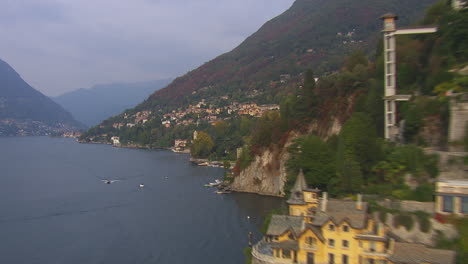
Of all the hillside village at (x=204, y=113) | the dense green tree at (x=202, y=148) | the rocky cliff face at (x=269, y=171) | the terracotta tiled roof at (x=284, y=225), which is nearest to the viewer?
the terracotta tiled roof at (x=284, y=225)

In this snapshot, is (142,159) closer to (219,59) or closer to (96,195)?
(96,195)

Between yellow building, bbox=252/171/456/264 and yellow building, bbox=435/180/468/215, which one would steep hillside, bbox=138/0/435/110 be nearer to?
yellow building, bbox=252/171/456/264

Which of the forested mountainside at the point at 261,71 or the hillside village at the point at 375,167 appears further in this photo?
the forested mountainside at the point at 261,71

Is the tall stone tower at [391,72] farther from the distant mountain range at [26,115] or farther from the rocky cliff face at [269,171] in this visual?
the distant mountain range at [26,115]

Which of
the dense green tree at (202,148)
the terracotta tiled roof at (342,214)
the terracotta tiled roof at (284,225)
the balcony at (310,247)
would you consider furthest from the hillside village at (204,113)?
the balcony at (310,247)

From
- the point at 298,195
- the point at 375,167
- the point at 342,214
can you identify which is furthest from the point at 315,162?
the point at 342,214

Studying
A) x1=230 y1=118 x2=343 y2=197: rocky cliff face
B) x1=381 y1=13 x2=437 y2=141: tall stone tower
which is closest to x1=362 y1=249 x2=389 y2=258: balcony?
x1=381 y1=13 x2=437 y2=141: tall stone tower
